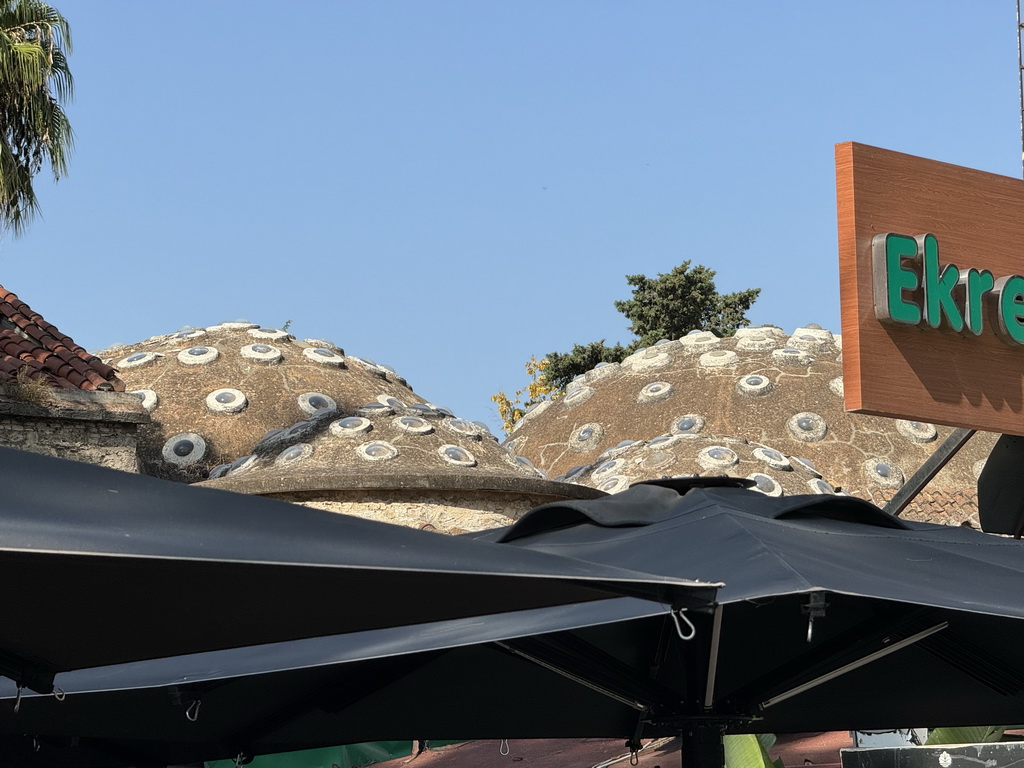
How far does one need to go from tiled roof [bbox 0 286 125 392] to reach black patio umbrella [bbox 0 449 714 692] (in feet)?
29.9

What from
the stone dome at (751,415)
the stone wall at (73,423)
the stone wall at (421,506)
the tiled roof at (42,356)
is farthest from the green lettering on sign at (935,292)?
the stone dome at (751,415)

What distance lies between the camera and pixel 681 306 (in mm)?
43625

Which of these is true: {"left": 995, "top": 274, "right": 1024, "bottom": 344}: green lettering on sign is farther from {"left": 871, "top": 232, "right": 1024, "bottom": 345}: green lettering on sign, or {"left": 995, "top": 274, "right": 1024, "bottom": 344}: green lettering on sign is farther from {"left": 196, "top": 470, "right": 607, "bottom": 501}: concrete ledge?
{"left": 196, "top": 470, "right": 607, "bottom": 501}: concrete ledge

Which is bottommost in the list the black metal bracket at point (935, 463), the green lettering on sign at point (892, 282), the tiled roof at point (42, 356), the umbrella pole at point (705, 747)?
the umbrella pole at point (705, 747)

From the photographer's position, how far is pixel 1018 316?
9117mm

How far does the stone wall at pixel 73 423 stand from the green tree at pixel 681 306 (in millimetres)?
32257

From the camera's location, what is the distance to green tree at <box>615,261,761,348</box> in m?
43.7

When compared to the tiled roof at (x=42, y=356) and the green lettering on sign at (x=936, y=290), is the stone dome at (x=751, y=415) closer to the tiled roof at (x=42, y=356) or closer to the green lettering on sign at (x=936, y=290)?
the tiled roof at (x=42, y=356)

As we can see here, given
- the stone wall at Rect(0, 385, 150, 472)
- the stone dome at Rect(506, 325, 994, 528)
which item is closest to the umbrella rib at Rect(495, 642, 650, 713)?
the stone wall at Rect(0, 385, 150, 472)

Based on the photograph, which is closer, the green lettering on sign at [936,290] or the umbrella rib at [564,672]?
the umbrella rib at [564,672]

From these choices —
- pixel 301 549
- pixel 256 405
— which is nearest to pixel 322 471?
pixel 256 405

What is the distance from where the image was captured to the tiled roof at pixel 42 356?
12430 millimetres

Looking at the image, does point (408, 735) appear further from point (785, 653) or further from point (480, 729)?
point (785, 653)

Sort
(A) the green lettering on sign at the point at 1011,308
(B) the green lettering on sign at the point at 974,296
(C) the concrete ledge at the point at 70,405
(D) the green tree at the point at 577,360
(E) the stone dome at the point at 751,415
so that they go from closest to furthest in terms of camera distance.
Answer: (B) the green lettering on sign at the point at 974,296
(A) the green lettering on sign at the point at 1011,308
(C) the concrete ledge at the point at 70,405
(E) the stone dome at the point at 751,415
(D) the green tree at the point at 577,360
